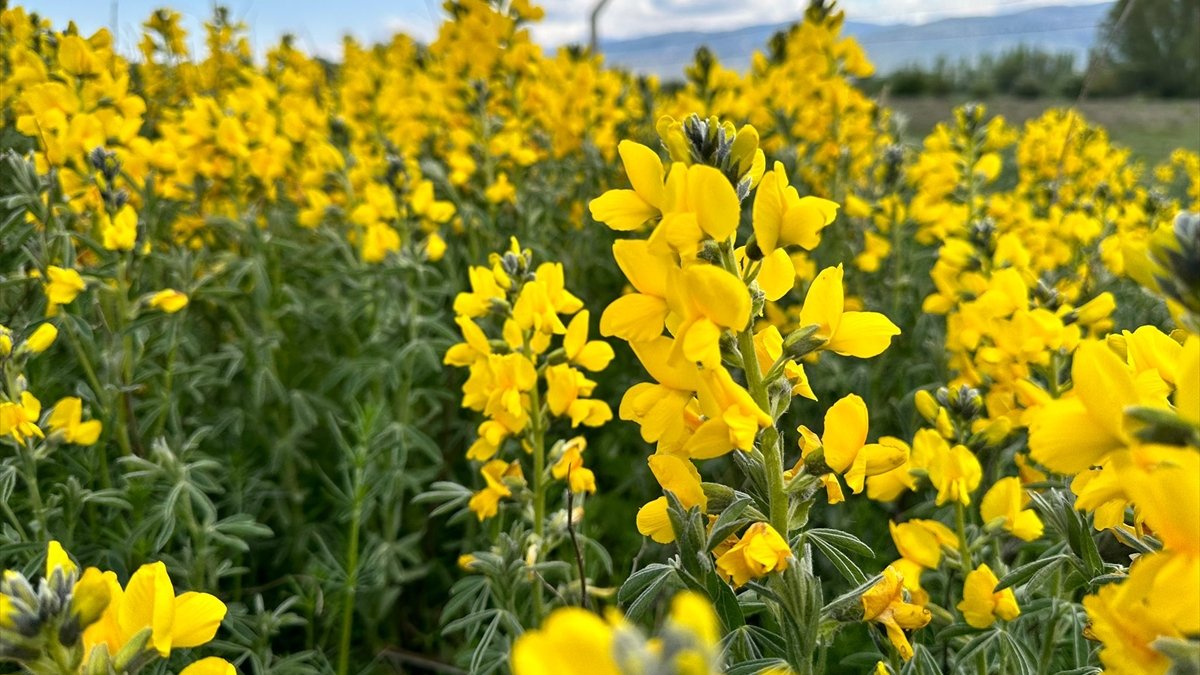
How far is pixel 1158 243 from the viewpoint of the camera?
32.2 inches

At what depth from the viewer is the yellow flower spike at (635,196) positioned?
1137 millimetres

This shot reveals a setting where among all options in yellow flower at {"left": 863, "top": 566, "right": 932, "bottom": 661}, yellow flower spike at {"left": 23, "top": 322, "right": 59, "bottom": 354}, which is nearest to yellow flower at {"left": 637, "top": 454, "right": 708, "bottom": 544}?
yellow flower at {"left": 863, "top": 566, "right": 932, "bottom": 661}

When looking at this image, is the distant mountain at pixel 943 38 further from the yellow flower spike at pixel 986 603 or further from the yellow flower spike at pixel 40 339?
the yellow flower spike at pixel 40 339

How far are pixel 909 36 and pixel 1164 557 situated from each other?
585 inches

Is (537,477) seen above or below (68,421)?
below

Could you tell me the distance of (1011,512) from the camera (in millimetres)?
1687

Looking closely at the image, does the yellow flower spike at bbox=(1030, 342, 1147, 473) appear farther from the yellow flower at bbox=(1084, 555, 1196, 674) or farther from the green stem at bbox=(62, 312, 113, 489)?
the green stem at bbox=(62, 312, 113, 489)

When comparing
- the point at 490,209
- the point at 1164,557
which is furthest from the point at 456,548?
the point at 1164,557

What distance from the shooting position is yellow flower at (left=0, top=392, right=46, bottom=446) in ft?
6.08

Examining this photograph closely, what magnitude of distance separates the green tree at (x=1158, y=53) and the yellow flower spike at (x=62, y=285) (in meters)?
6.86

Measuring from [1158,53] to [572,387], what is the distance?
10136 millimetres

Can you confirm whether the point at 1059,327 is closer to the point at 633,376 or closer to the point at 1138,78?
the point at 633,376

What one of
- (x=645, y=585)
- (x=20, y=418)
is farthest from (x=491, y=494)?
(x=20, y=418)

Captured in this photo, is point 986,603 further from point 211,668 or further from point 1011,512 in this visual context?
point 211,668
